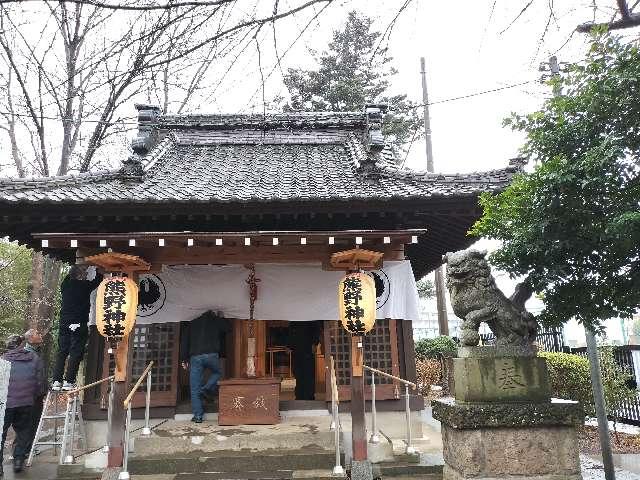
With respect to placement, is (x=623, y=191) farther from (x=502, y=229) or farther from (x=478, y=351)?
(x=478, y=351)

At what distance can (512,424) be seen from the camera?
476cm

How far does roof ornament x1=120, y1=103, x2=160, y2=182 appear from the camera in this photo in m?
8.74

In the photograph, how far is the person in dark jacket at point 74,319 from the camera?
820 cm

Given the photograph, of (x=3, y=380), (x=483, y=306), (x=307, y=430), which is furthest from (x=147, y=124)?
(x=483, y=306)

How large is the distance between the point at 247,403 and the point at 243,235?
318 cm

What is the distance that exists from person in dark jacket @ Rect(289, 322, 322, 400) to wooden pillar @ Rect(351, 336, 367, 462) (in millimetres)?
3345

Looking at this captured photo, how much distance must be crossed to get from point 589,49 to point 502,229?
192 centimetres

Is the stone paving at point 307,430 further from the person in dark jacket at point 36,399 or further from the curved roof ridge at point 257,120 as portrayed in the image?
the curved roof ridge at point 257,120

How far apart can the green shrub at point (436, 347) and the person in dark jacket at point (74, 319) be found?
13083 mm

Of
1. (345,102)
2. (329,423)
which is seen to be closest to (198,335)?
(329,423)

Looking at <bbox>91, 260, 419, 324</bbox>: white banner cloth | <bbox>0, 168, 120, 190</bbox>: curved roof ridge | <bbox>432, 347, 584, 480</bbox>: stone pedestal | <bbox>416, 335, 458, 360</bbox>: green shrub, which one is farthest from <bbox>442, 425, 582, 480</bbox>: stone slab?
<bbox>416, 335, 458, 360</bbox>: green shrub

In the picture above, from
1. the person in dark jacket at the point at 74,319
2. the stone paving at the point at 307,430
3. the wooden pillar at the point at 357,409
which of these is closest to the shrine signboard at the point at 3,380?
the stone paving at the point at 307,430

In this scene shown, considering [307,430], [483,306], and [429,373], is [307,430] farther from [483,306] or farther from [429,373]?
[429,373]

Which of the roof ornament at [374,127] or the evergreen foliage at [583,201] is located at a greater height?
the roof ornament at [374,127]
